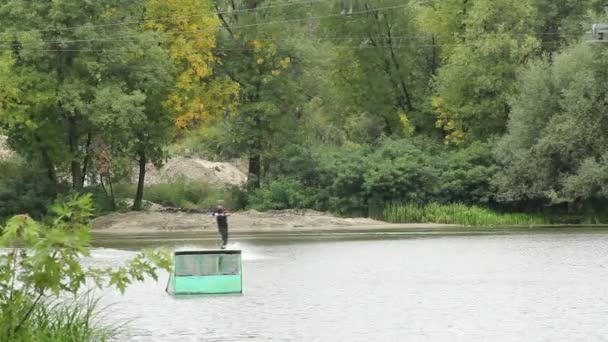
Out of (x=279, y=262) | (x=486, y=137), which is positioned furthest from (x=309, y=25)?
(x=279, y=262)

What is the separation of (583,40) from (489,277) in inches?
1216

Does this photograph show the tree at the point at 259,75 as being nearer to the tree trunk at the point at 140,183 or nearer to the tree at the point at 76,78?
the tree trunk at the point at 140,183

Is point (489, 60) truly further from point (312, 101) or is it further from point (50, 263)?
point (50, 263)

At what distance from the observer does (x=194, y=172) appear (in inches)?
3019

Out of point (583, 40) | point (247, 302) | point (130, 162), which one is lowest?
point (247, 302)

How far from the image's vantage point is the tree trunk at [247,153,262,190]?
69.5 m

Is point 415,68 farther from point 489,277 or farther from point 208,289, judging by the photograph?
point 208,289

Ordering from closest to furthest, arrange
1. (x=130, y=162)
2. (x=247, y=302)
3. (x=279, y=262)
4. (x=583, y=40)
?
(x=247, y=302) < (x=279, y=262) < (x=583, y=40) < (x=130, y=162)

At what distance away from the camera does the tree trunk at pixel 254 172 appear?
6950 cm

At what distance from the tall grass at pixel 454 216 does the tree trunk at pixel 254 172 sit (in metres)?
7.89

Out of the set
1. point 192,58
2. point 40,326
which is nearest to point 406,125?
point 192,58

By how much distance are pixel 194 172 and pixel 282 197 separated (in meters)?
11.2

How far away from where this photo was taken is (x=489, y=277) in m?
35.1

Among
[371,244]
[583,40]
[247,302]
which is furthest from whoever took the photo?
[583,40]
